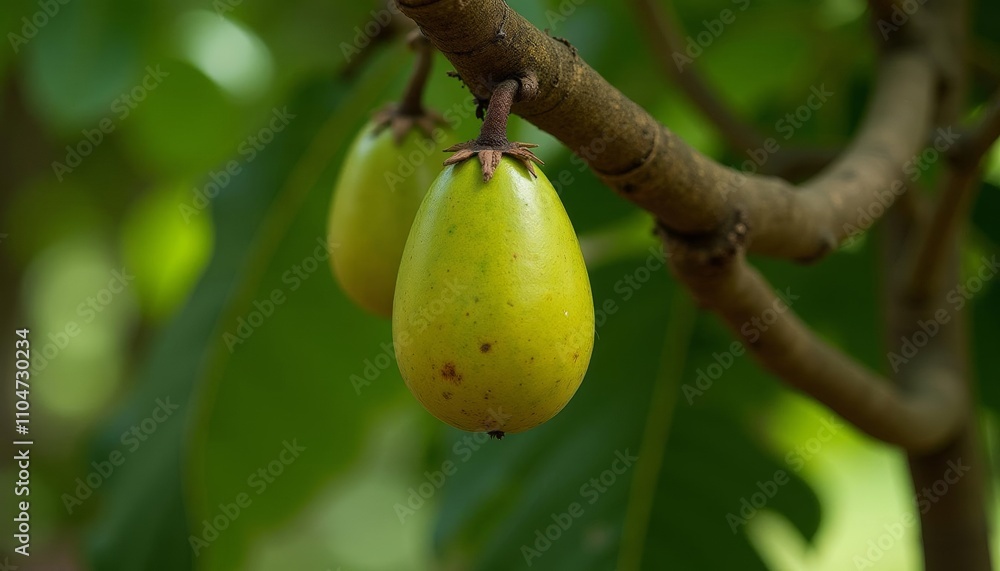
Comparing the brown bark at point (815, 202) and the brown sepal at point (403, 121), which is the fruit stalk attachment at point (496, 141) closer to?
the brown bark at point (815, 202)

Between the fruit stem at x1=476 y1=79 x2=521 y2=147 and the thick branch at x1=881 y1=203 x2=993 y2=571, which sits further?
the thick branch at x1=881 y1=203 x2=993 y2=571

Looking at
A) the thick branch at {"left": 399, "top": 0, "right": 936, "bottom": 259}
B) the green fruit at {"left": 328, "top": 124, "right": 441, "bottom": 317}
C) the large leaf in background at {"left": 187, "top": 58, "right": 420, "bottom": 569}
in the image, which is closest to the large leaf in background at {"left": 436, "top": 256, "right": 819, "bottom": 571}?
the large leaf in background at {"left": 187, "top": 58, "right": 420, "bottom": 569}

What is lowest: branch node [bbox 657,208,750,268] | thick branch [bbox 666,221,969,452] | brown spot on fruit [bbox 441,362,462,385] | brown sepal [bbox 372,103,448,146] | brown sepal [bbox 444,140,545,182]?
thick branch [bbox 666,221,969,452]

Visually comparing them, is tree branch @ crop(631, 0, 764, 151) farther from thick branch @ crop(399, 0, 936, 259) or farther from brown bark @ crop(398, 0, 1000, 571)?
thick branch @ crop(399, 0, 936, 259)

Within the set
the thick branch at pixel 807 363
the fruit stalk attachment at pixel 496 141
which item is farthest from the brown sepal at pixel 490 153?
the thick branch at pixel 807 363

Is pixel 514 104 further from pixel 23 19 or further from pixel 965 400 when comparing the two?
pixel 23 19

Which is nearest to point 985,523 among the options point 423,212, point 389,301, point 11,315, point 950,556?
point 950,556

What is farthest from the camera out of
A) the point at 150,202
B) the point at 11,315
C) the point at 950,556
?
the point at 11,315
